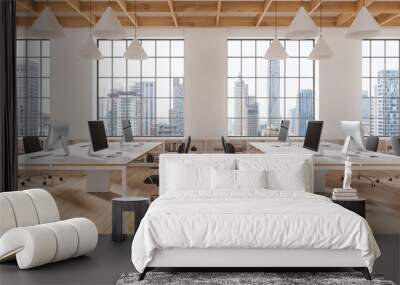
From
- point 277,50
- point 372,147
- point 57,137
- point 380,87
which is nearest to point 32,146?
point 57,137

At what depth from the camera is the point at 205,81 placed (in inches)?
268

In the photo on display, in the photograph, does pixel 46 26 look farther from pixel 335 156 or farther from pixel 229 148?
pixel 335 156

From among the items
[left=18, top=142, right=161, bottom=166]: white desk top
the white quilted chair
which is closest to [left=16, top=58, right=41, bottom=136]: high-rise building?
[left=18, top=142, right=161, bottom=166]: white desk top

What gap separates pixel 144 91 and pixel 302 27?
85.1 inches

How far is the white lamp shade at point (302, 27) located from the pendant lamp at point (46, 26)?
8.60ft

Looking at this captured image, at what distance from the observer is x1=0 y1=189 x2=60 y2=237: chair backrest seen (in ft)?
16.5

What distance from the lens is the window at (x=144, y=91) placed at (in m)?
6.73

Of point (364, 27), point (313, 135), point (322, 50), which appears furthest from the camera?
point (322, 50)

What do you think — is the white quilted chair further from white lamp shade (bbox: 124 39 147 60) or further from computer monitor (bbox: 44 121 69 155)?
white lamp shade (bbox: 124 39 147 60)

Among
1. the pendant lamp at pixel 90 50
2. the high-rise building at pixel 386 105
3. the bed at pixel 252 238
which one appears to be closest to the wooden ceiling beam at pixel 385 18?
the high-rise building at pixel 386 105

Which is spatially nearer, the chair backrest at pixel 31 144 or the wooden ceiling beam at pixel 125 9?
the chair backrest at pixel 31 144

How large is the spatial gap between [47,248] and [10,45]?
Answer: 2.69 meters

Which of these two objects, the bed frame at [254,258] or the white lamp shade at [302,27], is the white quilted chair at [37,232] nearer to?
the bed frame at [254,258]

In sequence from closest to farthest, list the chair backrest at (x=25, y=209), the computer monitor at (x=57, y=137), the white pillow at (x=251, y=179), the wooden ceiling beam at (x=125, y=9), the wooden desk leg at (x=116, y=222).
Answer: the chair backrest at (x=25, y=209)
the white pillow at (x=251, y=179)
the wooden desk leg at (x=116, y=222)
the computer monitor at (x=57, y=137)
the wooden ceiling beam at (x=125, y=9)
